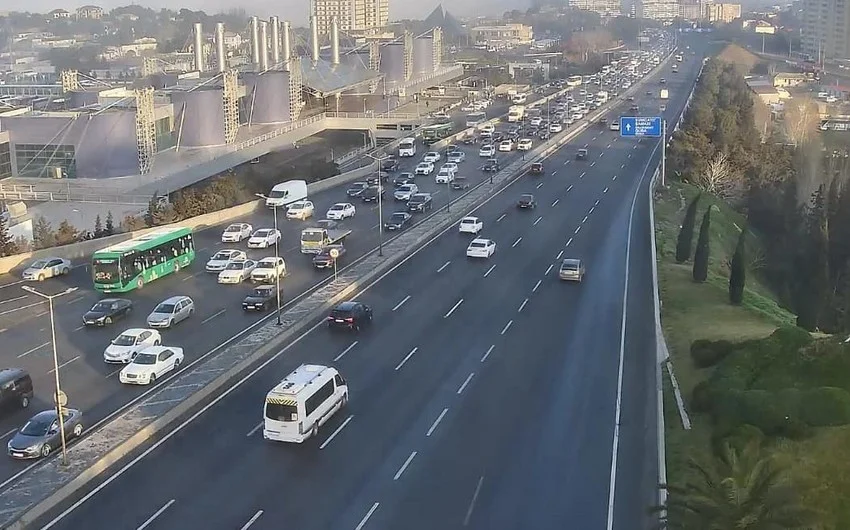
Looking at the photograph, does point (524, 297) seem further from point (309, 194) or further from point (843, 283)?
point (309, 194)

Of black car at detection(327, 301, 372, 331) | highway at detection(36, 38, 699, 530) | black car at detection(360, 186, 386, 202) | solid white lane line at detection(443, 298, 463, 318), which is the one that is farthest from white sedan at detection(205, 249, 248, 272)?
black car at detection(360, 186, 386, 202)

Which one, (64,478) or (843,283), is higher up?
(64,478)

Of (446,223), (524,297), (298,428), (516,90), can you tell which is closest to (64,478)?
(298,428)

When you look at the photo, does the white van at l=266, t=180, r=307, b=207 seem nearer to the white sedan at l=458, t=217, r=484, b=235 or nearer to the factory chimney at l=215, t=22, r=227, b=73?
the white sedan at l=458, t=217, r=484, b=235

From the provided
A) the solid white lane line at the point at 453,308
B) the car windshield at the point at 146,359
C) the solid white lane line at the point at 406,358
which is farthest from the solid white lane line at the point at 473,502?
the solid white lane line at the point at 453,308

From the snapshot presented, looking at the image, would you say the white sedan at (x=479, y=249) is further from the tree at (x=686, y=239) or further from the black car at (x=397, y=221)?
the tree at (x=686, y=239)

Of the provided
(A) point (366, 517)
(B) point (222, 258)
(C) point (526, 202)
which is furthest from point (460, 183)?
(A) point (366, 517)

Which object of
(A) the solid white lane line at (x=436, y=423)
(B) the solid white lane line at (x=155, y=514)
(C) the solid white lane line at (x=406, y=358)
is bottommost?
(C) the solid white lane line at (x=406, y=358)
